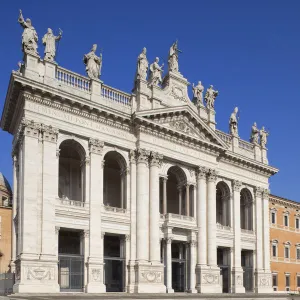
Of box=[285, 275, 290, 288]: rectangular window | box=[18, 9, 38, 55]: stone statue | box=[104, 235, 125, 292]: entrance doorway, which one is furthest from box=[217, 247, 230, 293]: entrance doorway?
box=[18, 9, 38, 55]: stone statue

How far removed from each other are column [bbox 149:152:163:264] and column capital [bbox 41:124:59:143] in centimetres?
745

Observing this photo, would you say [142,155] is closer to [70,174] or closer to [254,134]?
[70,174]

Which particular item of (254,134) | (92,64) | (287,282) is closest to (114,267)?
(92,64)

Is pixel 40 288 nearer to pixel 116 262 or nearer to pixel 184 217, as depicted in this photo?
pixel 116 262

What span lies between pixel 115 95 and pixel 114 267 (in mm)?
11855

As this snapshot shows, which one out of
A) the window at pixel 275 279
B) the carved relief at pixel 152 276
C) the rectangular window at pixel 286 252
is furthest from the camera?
the rectangular window at pixel 286 252

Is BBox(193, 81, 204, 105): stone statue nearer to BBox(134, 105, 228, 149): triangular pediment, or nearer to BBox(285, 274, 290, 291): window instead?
BBox(134, 105, 228, 149): triangular pediment

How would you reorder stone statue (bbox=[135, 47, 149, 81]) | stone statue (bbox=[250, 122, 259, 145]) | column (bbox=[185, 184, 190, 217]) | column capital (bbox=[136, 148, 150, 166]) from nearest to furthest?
column capital (bbox=[136, 148, 150, 166]) < stone statue (bbox=[135, 47, 149, 81]) < column (bbox=[185, 184, 190, 217]) < stone statue (bbox=[250, 122, 259, 145])

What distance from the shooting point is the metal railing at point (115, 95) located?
114 ft

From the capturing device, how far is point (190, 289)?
37000mm

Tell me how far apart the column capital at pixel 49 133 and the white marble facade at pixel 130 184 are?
61 millimetres

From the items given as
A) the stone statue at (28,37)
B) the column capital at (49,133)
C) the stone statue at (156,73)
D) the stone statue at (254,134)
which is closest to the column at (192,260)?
the stone statue at (156,73)

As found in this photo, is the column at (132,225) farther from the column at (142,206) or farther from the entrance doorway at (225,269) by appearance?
the entrance doorway at (225,269)

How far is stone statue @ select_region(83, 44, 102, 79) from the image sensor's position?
113 ft
